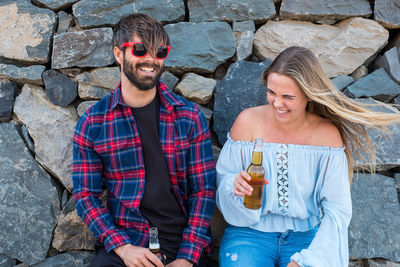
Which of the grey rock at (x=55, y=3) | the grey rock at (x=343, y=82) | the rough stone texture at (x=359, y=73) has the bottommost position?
the grey rock at (x=343, y=82)

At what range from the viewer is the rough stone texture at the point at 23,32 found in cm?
299

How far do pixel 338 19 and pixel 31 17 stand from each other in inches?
96.8

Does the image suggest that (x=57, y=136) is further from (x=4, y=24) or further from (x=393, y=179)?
(x=393, y=179)

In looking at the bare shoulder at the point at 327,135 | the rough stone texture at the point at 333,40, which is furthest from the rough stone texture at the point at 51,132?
the bare shoulder at the point at 327,135

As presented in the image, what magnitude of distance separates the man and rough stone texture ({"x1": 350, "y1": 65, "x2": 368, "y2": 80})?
142cm

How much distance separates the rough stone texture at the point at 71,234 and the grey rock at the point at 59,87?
884mm

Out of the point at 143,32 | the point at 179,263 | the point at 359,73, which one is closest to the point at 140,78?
the point at 143,32

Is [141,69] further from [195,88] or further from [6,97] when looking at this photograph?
[6,97]

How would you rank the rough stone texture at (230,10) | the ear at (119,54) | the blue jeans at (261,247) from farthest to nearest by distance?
the rough stone texture at (230,10)
the ear at (119,54)
the blue jeans at (261,247)

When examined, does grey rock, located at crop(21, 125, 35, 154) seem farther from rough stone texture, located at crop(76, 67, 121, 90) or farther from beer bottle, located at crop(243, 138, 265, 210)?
beer bottle, located at crop(243, 138, 265, 210)

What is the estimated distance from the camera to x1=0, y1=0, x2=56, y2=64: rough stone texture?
299 centimetres

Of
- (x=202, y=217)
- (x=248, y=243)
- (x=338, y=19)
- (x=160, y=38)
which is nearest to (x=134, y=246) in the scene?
(x=202, y=217)

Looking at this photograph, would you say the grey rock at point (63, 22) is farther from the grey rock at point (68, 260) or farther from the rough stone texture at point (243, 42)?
the grey rock at point (68, 260)

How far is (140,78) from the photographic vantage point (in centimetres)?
248
